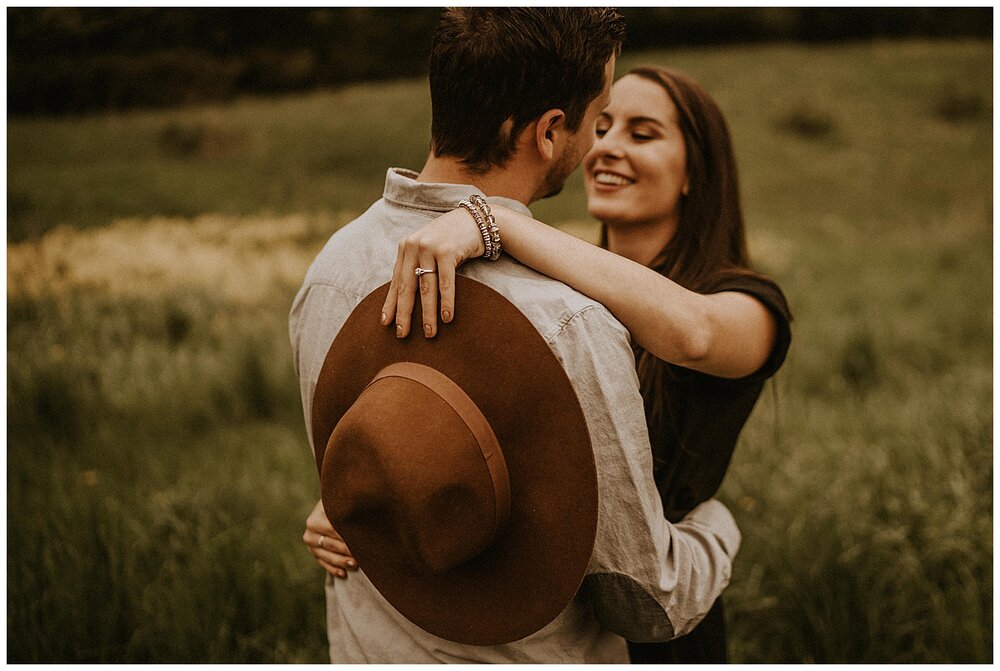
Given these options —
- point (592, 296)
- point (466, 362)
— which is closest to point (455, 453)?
point (466, 362)

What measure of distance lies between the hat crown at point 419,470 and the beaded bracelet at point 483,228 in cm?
23

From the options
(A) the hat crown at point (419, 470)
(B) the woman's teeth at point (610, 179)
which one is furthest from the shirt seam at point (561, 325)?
(B) the woman's teeth at point (610, 179)

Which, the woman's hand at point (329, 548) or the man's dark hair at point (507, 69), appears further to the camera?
the woman's hand at point (329, 548)

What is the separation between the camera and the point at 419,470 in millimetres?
1021

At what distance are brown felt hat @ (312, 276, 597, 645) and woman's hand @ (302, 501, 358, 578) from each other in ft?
0.87

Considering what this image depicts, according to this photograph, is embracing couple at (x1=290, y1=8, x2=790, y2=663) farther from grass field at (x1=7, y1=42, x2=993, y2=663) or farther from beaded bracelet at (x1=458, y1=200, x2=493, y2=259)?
grass field at (x1=7, y1=42, x2=993, y2=663)

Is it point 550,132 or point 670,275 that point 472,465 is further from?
point 670,275

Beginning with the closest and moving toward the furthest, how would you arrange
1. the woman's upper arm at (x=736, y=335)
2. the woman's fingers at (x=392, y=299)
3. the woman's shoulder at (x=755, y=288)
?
1. the woman's fingers at (x=392, y=299)
2. the woman's upper arm at (x=736, y=335)
3. the woman's shoulder at (x=755, y=288)

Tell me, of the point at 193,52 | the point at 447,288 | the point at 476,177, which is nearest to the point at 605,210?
the point at 476,177

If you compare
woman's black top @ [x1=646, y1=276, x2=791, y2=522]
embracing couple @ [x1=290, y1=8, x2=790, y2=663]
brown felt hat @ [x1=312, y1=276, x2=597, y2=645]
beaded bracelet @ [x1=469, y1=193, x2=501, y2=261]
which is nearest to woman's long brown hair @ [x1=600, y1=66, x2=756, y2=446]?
woman's black top @ [x1=646, y1=276, x2=791, y2=522]

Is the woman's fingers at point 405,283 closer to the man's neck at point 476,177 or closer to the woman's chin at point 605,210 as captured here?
the man's neck at point 476,177

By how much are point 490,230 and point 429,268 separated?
0.14m

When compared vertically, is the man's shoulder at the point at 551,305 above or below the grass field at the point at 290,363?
above

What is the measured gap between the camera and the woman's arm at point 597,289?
1.11 meters
